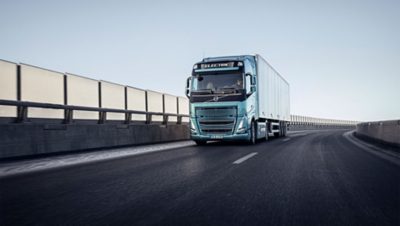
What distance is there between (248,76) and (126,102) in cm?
617

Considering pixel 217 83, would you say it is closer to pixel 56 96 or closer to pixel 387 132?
pixel 56 96

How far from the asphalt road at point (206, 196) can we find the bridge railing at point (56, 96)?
4104 millimetres

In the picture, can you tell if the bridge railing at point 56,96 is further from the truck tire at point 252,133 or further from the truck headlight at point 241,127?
the truck tire at point 252,133

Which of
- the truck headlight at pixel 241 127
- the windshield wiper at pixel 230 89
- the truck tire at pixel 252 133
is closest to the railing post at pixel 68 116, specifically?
the windshield wiper at pixel 230 89

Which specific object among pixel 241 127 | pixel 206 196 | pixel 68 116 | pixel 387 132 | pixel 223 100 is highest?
pixel 223 100

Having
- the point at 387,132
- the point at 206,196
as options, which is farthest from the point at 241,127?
the point at 206,196

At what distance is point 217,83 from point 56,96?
239 inches

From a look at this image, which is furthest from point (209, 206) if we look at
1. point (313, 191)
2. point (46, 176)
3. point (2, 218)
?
point (46, 176)

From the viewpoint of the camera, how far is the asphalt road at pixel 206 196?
328 cm

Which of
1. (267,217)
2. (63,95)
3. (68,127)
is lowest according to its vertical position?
(267,217)

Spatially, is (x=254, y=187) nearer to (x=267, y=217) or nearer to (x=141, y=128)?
(x=267, y=217)

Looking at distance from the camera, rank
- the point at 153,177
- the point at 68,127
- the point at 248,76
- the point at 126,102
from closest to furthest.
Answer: the point at 153,177
the point at 68,127
the point at 248,76
the point at 126,102

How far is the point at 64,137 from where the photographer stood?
10.4 m

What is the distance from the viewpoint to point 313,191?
4461mm
